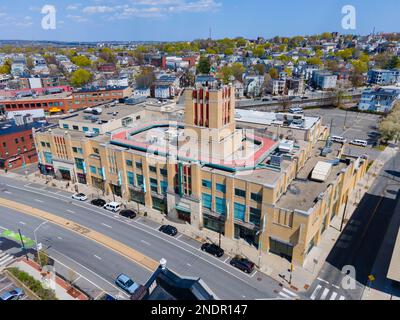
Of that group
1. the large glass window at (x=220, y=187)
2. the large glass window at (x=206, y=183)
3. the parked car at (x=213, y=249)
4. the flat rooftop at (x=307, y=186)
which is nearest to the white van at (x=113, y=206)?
the large glass window at (x=206, y=183)

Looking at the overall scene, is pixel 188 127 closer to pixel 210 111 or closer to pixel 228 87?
pixel 210 111

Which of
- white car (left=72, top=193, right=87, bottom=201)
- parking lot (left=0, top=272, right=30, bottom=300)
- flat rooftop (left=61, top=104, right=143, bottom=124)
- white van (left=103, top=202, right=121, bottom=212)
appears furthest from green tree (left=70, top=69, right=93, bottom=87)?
parking lot (left=0, top=272, right=30, bottom=300)

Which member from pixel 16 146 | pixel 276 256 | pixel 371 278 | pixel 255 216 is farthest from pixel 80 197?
pixel 371 278

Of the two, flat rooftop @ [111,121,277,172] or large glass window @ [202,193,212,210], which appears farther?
large glass window @ [202,193,212,210]

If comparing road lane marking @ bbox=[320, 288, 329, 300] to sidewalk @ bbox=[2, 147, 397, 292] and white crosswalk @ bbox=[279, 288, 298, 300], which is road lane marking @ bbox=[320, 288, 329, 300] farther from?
white crosswalk @ bbox=[279, 288, 298, 300]

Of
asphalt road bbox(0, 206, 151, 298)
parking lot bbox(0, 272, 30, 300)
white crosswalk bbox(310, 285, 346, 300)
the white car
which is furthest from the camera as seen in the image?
the white car
